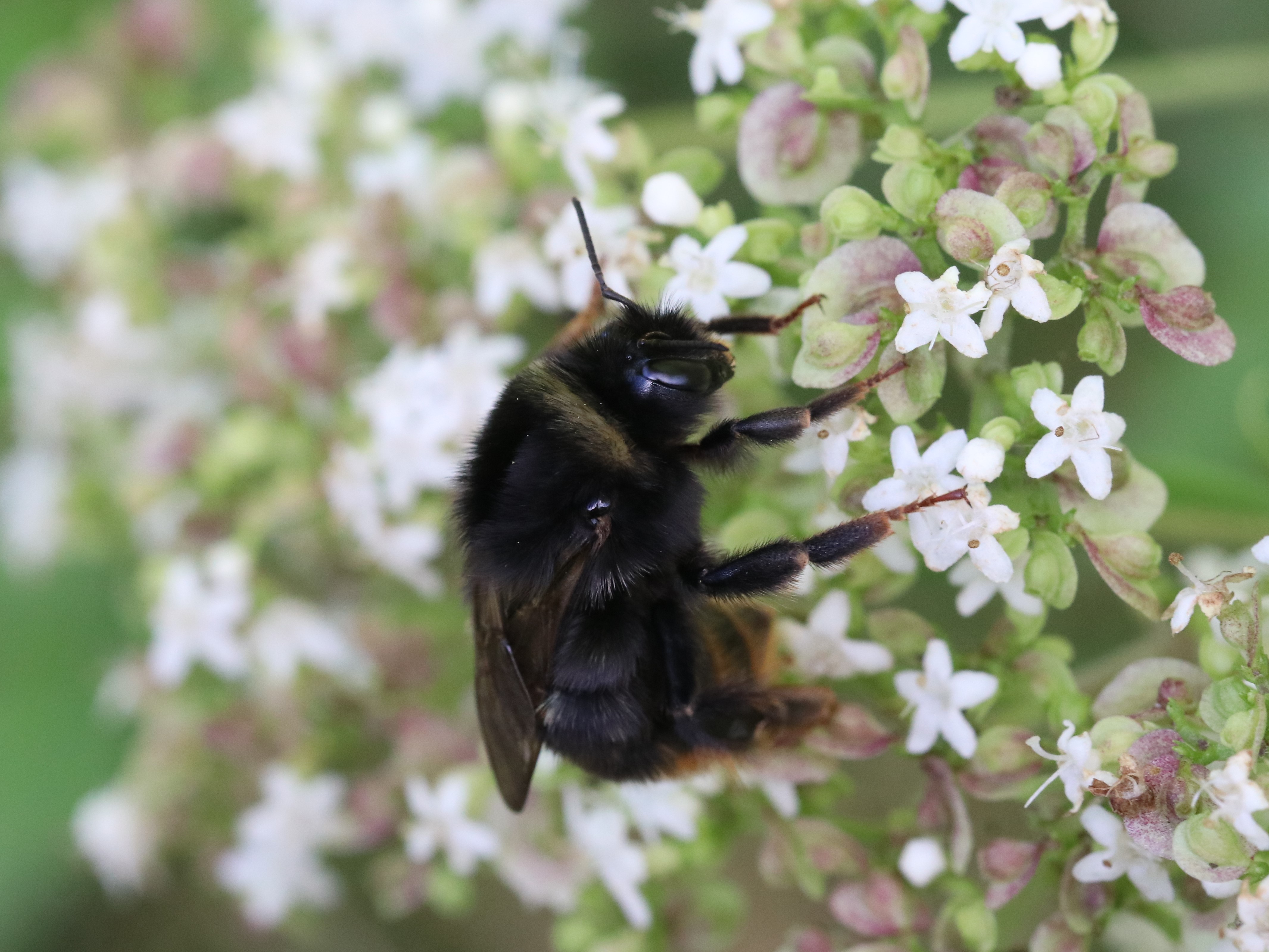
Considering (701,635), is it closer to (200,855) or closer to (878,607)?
(878,607)

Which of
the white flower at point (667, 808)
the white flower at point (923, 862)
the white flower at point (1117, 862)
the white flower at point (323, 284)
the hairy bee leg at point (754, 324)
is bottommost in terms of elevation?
the white flower at point (667, 808)

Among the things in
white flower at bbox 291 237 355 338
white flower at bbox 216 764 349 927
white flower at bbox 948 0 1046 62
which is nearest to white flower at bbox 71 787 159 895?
white flower at bbox 216 764 349 927

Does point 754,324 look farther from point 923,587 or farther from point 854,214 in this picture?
point 923,587

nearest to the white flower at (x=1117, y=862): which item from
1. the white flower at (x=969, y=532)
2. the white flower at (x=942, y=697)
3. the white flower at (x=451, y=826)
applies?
the white flower at (x=942, y=697)

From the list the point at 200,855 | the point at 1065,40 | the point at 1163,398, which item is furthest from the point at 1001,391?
the point at 200,855

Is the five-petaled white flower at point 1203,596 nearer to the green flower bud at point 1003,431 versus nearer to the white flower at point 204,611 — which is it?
the green flower bud at point 1003,431

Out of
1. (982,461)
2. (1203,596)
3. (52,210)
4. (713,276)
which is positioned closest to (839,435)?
(982,461)
